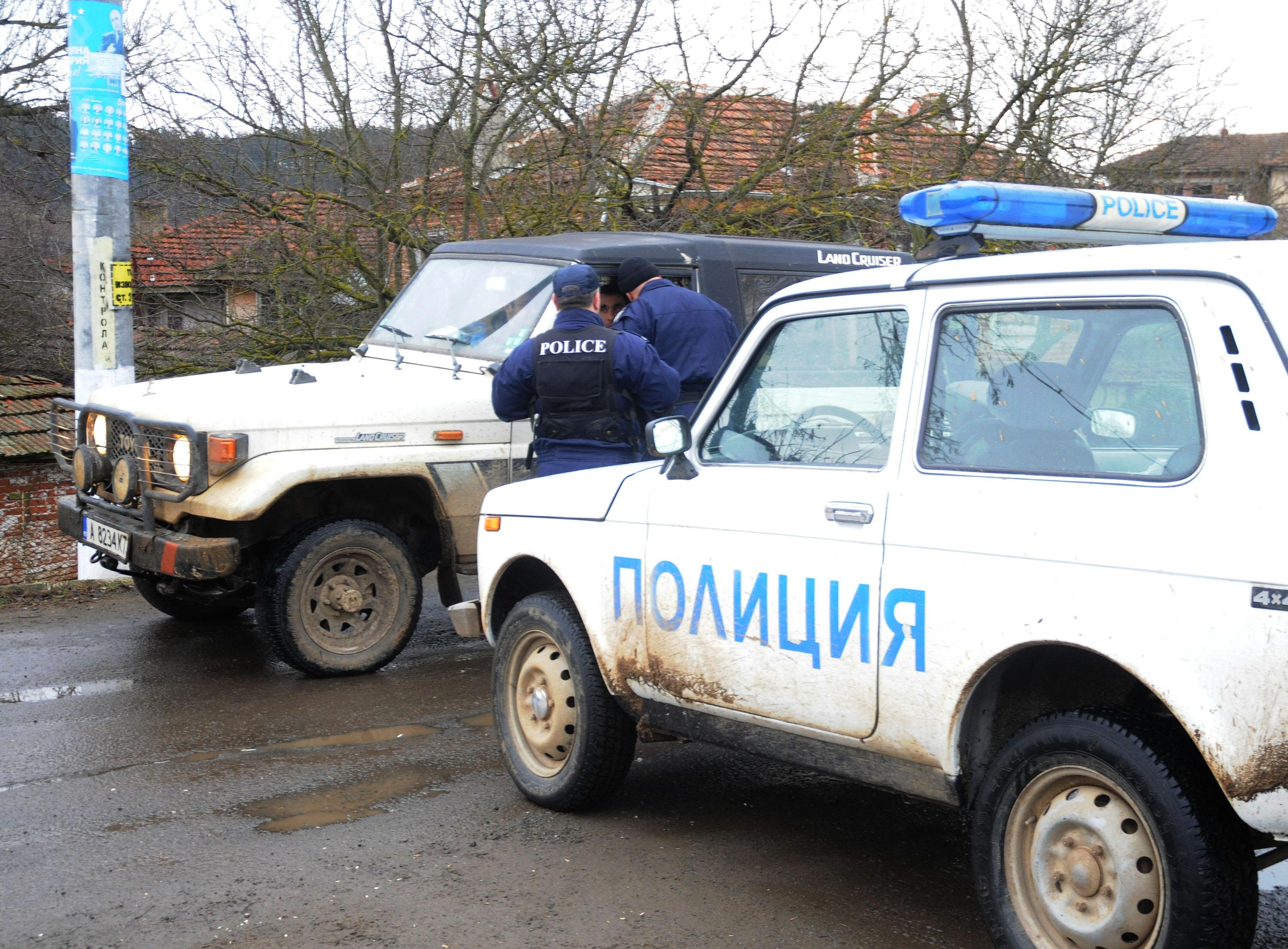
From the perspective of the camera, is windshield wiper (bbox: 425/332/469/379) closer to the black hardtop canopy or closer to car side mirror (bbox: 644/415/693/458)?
the black hardtop canopy

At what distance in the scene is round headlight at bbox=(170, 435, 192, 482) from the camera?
6160 millimetres

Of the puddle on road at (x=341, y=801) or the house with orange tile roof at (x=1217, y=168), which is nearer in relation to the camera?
the puddle on road at (x=341, y=801)

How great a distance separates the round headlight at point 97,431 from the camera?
271 inches

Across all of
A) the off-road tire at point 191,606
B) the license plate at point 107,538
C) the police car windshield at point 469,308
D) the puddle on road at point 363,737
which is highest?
the police car windshield at point 469,308

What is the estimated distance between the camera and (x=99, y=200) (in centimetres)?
891

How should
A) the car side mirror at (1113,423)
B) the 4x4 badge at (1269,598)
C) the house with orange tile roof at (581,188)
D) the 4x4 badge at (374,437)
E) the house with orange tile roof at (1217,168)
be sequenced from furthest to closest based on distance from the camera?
the house with orange tile roof at (1217,168)
the house with orange tile roof at (581,188)
the 4x4 badge at (374,437)
the car side mirror at (1113,423)
the 4x4 badge at (1269,598)

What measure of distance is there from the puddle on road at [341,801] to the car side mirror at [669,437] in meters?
1.68

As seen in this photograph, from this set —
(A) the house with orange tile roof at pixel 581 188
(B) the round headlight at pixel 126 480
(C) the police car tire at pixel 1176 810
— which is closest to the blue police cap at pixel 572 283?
(B) the round headlight at pixel 126 480

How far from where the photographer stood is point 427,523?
23.4 ft

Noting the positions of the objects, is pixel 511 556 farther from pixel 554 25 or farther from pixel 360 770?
pixel 554 25

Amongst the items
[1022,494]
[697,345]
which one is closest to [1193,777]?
[1022,494]

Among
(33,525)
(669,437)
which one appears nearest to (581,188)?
(33,525)

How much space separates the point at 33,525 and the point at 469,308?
608 centimetres

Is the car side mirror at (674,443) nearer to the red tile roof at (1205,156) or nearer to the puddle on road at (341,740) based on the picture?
the puddle on road at (341,740)
